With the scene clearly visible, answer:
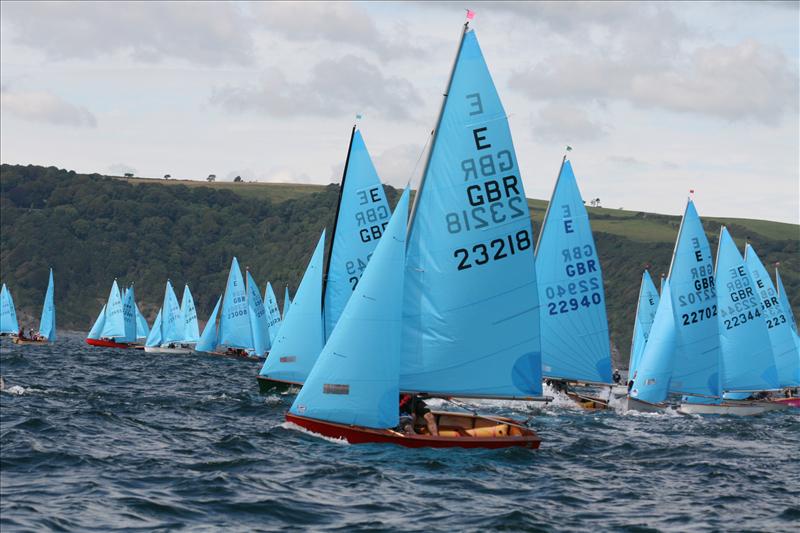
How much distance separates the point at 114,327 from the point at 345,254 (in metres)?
60.7

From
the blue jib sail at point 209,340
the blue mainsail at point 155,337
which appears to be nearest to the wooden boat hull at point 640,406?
the blue jib sail at point 209,340

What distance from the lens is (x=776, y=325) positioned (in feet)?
161

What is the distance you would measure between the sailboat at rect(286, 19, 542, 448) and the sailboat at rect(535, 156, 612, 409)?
13.2 metres

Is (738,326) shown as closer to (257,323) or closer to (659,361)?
(659,361)

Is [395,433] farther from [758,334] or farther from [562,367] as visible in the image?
[758,334]

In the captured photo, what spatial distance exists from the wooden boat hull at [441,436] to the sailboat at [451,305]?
0.03 metres

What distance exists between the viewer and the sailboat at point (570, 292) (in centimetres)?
3872

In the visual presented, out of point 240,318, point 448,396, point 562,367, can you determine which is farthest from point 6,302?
point 448,396

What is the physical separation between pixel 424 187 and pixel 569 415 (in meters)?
15.2

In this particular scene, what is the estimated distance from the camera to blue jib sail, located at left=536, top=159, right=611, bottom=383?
38719 millimetres

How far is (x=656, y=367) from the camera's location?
131 feet

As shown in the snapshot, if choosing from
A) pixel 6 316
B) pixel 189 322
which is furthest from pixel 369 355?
pixel 6 316

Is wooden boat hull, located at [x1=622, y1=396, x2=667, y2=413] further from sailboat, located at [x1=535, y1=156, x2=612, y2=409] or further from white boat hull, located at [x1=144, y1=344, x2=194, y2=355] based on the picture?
white boat hull, located at [x1=144, y1=344, x2=194, y2=355]

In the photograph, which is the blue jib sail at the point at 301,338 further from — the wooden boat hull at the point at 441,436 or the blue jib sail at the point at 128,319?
the blue jib sail at the point at 128,319
